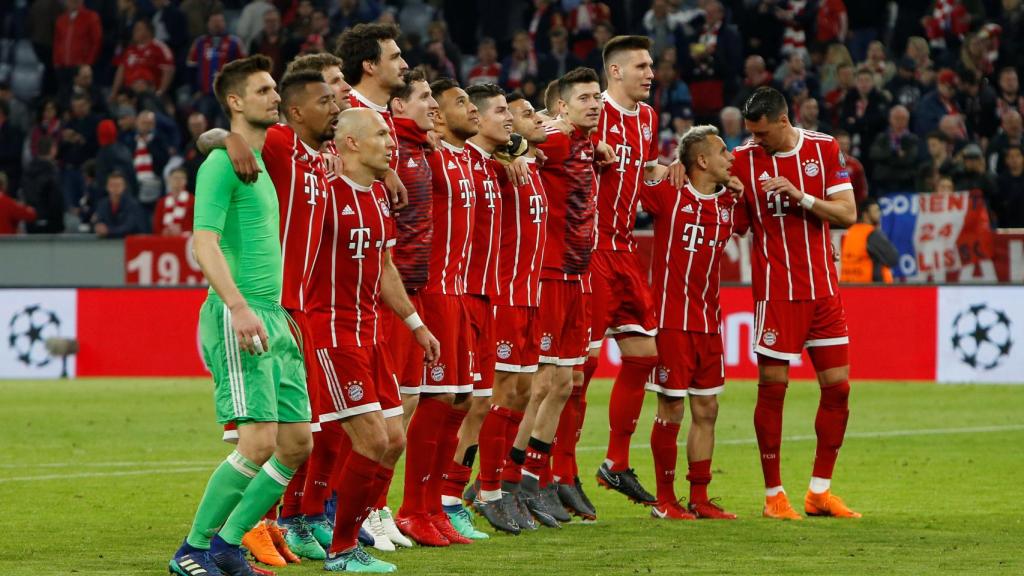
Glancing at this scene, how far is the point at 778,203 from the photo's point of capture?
1018cm

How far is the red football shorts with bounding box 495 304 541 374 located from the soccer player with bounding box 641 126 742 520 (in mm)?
1073

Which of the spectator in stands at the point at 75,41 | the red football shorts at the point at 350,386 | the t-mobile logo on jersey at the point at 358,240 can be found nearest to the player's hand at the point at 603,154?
the t-mobile logo on jersey at the point at 358,240

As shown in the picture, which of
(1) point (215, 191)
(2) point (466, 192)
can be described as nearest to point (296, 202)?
(1) point (215, 191)

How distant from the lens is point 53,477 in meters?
11.8

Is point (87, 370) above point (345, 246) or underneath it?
underneath

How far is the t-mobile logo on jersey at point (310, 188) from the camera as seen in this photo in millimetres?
7738

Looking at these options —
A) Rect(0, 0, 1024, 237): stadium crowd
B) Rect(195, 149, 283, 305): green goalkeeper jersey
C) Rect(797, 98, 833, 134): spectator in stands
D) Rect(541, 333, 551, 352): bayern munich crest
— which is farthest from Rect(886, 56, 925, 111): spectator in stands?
Rect(195, 149, 283, 305): green goalkeeper jersey

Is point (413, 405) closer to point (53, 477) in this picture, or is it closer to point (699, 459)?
point (699, 459)

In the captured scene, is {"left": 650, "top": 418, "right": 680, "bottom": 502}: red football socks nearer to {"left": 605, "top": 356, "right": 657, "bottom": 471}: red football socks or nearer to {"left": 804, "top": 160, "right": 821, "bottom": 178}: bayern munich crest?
{"left": 605, "top": 356, "right": 657, "bottom": 471}: red football socks

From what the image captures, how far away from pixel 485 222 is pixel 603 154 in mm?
1091

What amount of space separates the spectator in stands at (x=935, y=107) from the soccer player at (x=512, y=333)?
13052 mm

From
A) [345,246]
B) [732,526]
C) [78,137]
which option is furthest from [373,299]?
[78,137]

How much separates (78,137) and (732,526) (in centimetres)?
1636

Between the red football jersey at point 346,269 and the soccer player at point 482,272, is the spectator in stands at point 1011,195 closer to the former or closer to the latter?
the soccer player at point 482,272
